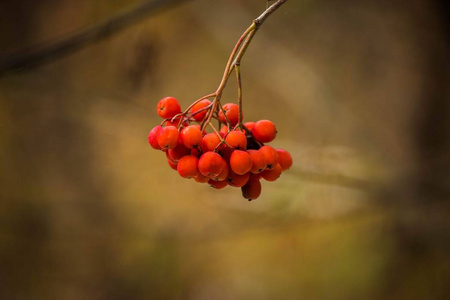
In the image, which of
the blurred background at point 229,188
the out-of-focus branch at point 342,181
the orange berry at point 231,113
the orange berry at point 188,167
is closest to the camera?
the orange berry at point 188,167

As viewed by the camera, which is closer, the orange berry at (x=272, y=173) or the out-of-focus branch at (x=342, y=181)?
the orange berry at (x=272, y=173)

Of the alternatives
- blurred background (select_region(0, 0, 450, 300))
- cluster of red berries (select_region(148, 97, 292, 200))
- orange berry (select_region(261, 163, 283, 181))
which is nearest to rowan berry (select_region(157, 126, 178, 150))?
cluster of red berries (select_region(148, 97, 292, 200))

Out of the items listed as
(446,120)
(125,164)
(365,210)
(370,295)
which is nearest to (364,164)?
(365,210)

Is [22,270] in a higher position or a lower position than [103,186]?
lower

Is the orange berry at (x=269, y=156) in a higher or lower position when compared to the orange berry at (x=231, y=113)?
lower

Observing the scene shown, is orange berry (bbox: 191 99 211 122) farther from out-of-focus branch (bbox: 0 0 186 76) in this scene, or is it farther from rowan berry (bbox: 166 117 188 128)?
out-of-focus branch (bbox: 0 0 186 76)

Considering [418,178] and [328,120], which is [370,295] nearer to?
[418,178]

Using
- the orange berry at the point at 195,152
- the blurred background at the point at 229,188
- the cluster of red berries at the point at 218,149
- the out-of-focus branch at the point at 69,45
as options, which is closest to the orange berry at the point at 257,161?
the cluster of red berries at the point at 218,149

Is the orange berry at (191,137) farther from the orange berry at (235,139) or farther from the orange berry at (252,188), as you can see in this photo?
the orange berry at (252,188)
